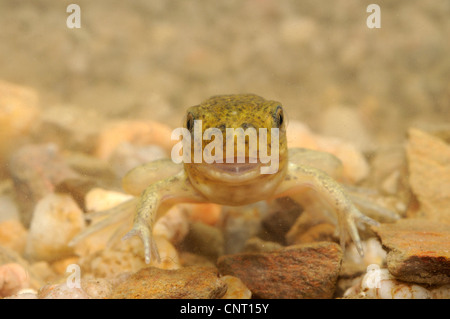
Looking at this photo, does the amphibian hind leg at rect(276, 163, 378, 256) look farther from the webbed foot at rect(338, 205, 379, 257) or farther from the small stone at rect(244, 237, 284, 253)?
the small stone at rect(244, 237, 284, 253)

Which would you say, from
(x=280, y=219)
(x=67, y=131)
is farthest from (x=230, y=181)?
(x=67, y=131)

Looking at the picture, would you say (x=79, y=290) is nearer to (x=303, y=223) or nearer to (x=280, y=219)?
(x=280, y=219)

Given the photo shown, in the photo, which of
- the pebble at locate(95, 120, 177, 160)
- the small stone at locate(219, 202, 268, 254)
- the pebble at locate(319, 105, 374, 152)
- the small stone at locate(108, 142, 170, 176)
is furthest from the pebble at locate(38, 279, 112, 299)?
the pebble at locate(319, 105, 374, 152)

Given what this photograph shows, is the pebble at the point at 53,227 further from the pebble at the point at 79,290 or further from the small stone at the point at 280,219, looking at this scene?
the small stone at the point at 280,219

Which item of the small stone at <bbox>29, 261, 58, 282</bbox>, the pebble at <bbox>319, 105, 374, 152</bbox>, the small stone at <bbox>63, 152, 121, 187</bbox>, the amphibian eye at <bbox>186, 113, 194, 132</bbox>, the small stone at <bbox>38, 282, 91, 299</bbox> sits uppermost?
the pebble at <bbox>319, 105, 374, 152</bbox>

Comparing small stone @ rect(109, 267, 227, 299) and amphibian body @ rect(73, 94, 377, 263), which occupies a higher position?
amphibian body @ rect(73, 94, 377, 263)
